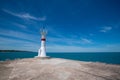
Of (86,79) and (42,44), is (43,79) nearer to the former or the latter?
(86,79)

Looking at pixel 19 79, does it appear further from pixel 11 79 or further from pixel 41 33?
pixel 41 33

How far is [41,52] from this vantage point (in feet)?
55.3

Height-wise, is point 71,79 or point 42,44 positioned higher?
point 42,44

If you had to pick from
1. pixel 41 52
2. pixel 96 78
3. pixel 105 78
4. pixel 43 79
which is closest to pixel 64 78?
pixel 43 79

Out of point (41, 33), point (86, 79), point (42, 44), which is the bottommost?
point (86, 79)

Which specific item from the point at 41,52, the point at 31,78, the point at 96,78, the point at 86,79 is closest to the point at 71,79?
the point at 86,79

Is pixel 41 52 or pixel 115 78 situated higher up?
pixel 41 52

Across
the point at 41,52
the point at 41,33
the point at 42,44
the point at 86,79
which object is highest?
the point at 41,33

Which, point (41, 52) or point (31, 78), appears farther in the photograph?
point (41, 52)

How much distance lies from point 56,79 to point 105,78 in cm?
284

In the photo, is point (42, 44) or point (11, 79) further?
point (42, 44)

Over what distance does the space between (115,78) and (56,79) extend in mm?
3405

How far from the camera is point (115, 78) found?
5594 mm

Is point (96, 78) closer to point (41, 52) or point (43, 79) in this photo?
point (43, 79)
